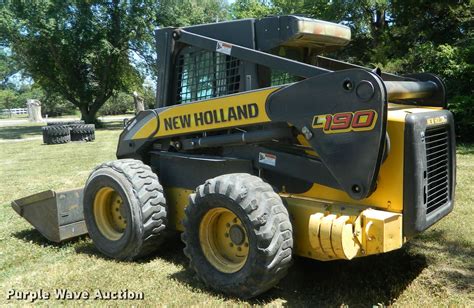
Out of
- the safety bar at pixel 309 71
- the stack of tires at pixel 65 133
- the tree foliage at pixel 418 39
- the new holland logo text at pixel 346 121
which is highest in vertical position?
the tree foliage at pixel 418 39

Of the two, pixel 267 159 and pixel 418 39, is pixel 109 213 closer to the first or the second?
pixel 267 159

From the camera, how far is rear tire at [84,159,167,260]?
14.8ft

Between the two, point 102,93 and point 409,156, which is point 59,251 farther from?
point 102,93

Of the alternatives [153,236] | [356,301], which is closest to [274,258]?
[356,301]

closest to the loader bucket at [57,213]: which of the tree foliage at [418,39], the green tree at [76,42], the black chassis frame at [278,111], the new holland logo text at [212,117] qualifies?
A: the black chassis frame at [278,111]

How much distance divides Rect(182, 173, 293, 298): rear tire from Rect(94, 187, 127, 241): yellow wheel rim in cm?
124

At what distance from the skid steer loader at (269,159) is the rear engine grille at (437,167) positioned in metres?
0.02

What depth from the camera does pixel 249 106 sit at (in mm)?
4004

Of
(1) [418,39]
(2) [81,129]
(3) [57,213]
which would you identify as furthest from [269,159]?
(2) [81,129]

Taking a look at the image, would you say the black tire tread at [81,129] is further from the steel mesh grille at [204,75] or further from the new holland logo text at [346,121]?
the new holland logo text at [346,121]

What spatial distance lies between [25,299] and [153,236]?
3.99ft

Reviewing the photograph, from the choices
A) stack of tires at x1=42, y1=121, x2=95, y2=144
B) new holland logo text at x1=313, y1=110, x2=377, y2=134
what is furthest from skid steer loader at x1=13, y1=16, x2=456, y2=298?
stack of tires at x1=42, y1=121, x2=95, y2=144

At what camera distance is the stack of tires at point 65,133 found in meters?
19.0

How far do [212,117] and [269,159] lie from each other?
68 centimetres
